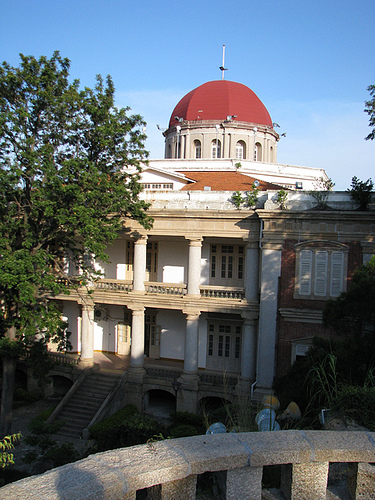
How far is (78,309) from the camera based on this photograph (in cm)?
2350

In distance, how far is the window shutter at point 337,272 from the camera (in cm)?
1656

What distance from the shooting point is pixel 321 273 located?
16.7 metres

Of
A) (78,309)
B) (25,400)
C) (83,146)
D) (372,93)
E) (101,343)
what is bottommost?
(25,400)

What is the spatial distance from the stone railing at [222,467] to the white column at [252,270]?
13.6 meters

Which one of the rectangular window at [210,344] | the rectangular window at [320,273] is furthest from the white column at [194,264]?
the rectangular window at [320,273]

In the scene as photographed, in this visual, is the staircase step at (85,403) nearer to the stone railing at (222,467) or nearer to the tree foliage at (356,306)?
the tree foliage at (356,306)

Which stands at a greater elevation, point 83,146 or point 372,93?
point 372,93

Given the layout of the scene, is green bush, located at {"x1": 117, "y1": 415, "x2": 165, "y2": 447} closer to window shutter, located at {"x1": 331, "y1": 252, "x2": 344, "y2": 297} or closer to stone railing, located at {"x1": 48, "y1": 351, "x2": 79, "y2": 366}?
stone railing, located at {"x1": 48, "y1": 351, "x2": 79, "y2": 366}

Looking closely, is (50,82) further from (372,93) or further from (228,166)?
(228,166)

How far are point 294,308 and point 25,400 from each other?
12.9 meters

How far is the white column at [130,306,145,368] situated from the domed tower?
52.5ft

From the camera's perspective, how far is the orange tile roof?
22.6 metres

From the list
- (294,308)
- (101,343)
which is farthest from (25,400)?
(294,308)

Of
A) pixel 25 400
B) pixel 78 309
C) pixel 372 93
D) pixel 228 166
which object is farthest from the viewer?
pixel 228 166
